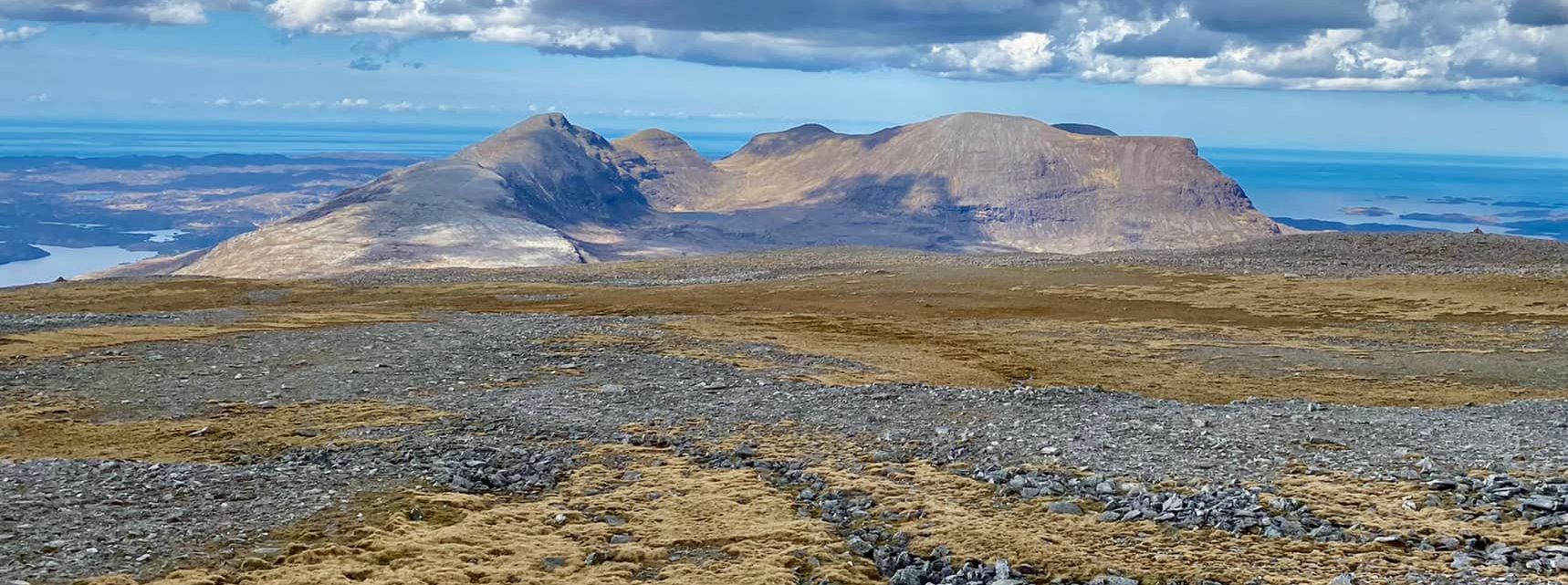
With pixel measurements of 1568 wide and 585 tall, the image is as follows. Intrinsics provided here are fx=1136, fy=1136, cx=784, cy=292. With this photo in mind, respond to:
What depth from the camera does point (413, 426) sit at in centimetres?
2853

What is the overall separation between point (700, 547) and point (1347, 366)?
34.1m

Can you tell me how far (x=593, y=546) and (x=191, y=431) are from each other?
1445 cm

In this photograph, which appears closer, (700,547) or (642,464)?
(700,547)

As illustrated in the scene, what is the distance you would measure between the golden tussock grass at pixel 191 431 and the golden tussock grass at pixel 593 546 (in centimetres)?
742

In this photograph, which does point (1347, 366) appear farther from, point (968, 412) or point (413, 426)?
point (413, 426)

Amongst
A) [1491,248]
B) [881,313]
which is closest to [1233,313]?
[881,313]

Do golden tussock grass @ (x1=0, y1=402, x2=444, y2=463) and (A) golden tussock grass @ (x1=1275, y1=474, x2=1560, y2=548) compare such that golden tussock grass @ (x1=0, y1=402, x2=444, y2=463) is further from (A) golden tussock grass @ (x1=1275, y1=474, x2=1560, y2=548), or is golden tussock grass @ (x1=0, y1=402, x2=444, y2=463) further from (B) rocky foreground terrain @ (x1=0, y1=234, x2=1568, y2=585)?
(A) golden tussock grass @ (x1=1275, y1=474, x2=1560, y2=548)

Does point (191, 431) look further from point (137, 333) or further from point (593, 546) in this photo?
point (137, 333)

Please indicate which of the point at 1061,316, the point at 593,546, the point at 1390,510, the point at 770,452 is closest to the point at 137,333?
the point at 770,452

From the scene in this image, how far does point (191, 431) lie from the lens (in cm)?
2784

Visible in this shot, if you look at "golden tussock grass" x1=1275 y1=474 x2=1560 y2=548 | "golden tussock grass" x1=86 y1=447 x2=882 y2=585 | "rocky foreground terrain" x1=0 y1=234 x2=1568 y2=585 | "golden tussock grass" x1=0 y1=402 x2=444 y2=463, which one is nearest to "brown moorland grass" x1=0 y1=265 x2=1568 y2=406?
"rocky foreground terrain" x1=0 y1=234 x2=1568 y2=585

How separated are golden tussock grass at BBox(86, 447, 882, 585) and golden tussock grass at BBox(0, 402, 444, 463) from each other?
24.3 ft

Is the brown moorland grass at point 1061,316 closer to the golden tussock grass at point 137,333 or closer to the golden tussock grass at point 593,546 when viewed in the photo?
the golden tussock grass at point 137,333

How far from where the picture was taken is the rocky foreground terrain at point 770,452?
1781cm
